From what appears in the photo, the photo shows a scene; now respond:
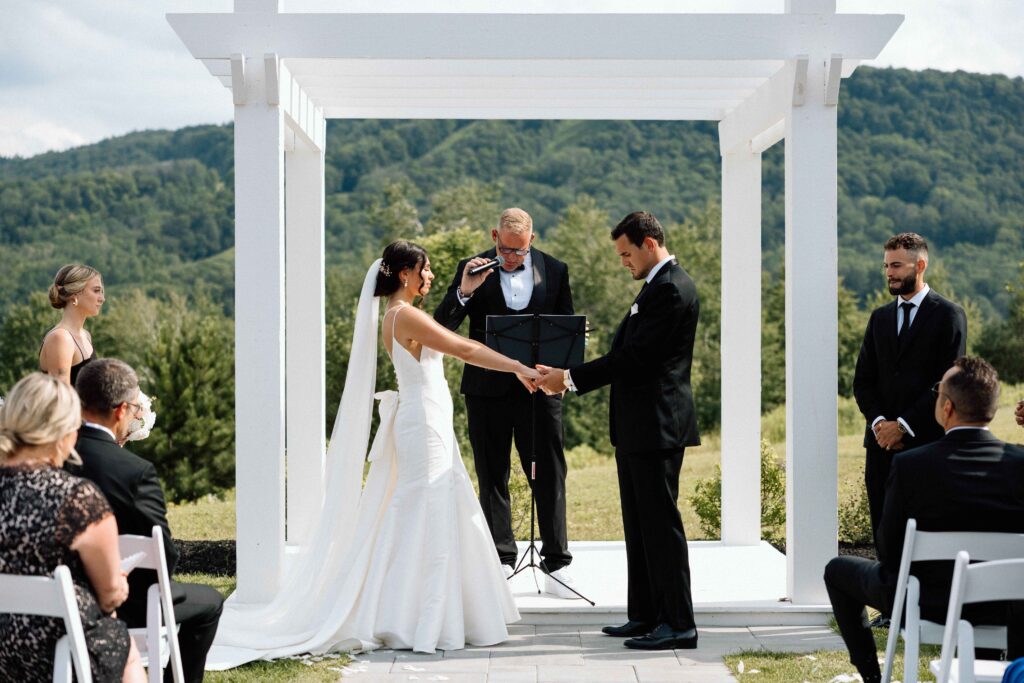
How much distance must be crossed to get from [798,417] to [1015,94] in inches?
1809

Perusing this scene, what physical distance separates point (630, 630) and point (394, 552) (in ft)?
3.86

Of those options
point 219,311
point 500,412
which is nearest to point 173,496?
point 219,311


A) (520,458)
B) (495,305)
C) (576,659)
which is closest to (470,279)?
(495,305)

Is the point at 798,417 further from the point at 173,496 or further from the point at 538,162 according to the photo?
the point at 538,162

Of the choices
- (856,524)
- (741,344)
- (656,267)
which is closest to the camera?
(656,267)

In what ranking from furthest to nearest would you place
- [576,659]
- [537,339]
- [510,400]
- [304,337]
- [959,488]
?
[304,337], [510,400], [537,339], [576,659], [959,488]

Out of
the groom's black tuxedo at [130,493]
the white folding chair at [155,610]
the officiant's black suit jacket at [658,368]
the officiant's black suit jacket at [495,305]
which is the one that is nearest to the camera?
the white folding chair at [155,610]

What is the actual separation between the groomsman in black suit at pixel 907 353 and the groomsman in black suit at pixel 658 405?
0.96 metres

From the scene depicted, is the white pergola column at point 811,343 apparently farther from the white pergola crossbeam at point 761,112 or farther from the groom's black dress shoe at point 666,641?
the groom's black dress shoe at point 666,641

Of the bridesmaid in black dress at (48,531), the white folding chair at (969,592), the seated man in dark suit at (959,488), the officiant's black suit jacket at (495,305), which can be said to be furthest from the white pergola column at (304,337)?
the white folding chair at (969,592)

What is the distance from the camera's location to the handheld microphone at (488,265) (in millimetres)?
6484

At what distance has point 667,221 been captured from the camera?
4734 cm

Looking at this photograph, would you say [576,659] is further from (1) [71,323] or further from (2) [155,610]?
(1) [71,323]

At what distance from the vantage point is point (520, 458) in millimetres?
6566
